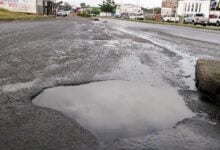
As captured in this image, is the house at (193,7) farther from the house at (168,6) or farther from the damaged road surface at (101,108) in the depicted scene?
the damaged road surface at (101,108)

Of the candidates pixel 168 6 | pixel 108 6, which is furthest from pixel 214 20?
pixel 108 6

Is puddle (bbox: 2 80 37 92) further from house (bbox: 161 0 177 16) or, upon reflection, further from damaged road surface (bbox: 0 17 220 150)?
house (bbox: 161 0 177 16)

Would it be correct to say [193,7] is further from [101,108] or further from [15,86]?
[101,108]

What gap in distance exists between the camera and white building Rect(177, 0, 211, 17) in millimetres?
85500

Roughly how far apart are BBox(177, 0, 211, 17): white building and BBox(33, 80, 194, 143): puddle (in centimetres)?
→ 7847

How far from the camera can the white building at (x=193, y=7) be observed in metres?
85.5

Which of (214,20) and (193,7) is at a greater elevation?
(193,7)

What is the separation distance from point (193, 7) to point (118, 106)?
91263mm

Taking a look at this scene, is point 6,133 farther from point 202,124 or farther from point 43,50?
point 43,50

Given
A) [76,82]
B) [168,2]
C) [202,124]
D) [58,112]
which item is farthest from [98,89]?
[168,2]

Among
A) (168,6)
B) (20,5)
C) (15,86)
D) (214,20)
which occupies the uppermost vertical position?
(168,6)

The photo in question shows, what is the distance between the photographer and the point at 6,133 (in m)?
4.11

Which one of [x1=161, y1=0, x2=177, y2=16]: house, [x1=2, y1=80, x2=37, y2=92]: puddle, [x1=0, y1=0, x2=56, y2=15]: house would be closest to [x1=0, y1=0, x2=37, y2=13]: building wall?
[x1=0, y1=0, x2=56, y2=15]: house

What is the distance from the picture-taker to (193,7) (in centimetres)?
9194
